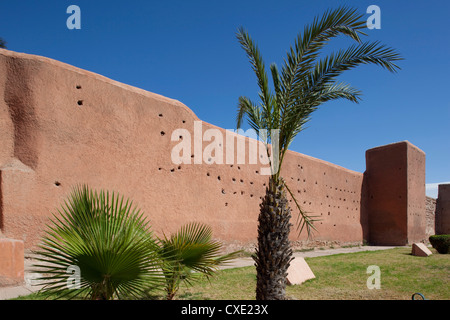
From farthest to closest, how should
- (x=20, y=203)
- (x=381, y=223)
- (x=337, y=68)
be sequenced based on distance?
(x=381, y=223) → (x=20, y=203) → (x=337, y=68)

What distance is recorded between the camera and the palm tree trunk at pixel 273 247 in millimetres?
4605

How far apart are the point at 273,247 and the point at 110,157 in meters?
5.27

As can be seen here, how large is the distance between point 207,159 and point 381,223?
1291 cm

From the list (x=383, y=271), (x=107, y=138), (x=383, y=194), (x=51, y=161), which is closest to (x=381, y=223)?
(x=383, y=194)

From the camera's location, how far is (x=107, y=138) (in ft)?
27.6

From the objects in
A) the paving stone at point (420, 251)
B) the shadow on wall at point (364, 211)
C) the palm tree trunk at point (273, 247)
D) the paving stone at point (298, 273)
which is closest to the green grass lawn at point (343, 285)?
the paving stone at point (298, 273)

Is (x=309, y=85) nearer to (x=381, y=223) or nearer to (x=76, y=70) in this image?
(x=76, y=70)

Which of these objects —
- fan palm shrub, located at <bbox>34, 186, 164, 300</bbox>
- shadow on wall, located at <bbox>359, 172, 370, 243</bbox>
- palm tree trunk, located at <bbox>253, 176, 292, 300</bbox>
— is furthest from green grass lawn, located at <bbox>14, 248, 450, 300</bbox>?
shadow on wall, located at <bbox>359, 172, 370, 243</bbox>

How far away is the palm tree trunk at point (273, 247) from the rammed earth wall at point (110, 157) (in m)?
1.61

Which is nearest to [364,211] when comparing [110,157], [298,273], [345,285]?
[345,285]

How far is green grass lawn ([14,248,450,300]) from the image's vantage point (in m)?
5.50

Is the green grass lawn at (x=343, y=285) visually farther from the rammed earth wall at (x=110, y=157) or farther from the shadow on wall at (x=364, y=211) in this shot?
the shadow on wall at (x=364, y=211)

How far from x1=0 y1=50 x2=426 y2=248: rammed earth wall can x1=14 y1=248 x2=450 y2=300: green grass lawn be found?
1.62m

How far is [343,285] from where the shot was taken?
6.50m
